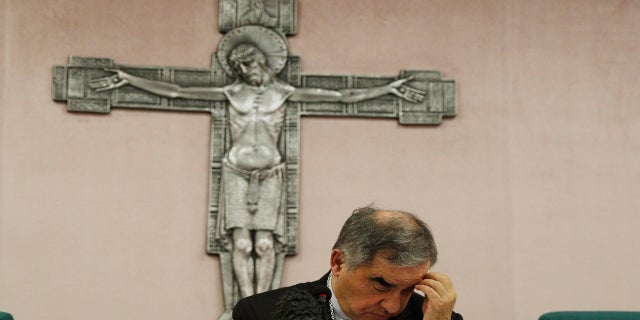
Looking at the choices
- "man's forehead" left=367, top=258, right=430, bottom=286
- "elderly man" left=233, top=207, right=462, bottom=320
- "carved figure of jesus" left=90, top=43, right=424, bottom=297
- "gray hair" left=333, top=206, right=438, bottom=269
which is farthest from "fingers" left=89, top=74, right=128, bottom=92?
"man's forehead" left=367, top=258, right=430, bottom=286

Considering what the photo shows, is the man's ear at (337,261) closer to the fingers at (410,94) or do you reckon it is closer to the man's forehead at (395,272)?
the man's forehead at (395,272)

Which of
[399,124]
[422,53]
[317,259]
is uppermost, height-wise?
[422,53]

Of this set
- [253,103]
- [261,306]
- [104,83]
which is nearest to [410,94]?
[253,103]

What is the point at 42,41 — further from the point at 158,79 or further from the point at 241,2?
the point at 241,2

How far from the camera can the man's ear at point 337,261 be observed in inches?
121

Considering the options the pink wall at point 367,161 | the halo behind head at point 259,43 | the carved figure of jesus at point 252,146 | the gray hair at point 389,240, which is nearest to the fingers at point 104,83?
the carved figure of jesus at point 252,146

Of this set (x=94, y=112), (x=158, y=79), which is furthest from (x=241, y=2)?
(x=94, y=112)

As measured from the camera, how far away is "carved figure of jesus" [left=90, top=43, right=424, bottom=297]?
5.65m

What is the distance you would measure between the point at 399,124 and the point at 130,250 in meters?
1.76

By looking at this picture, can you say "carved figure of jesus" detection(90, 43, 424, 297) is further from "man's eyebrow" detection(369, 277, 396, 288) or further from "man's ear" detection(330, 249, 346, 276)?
"man's eyebrow" detection(369, 277, 396, 288)

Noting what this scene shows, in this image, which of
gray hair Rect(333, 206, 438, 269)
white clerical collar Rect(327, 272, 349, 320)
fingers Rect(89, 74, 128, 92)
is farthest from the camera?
fingers Rect(89, 74, 128, 92)

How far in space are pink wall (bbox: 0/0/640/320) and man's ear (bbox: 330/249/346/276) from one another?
2.66 meters

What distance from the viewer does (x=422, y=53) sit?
6031 millimetres

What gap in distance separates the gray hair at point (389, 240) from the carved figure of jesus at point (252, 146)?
2658 millimetres
